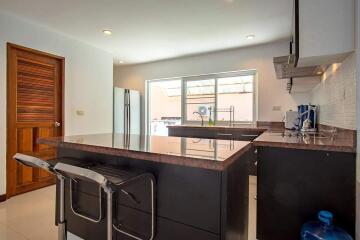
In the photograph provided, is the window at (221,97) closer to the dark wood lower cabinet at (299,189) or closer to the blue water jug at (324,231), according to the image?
the dark wood lower cabinet at (299,189)

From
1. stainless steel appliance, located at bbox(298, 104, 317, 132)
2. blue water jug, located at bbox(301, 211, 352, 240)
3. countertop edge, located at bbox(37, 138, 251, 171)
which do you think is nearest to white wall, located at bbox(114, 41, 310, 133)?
stainless steel appliance, located at bbox(298, 104, 317, 132)

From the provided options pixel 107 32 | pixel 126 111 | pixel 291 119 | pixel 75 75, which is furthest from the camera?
pixel 126 111

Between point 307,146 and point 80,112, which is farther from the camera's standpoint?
point 80,112

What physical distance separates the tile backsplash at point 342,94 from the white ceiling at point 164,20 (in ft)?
3.76

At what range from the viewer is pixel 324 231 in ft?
4.33

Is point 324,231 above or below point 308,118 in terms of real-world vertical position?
below

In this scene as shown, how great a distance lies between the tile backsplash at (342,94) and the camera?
1435mm

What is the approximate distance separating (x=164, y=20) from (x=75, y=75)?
6.22 ft

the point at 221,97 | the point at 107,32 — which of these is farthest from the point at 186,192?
the point at 221,97

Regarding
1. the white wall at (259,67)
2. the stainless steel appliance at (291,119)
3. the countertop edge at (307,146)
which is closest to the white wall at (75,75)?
the white wall at (259,67)

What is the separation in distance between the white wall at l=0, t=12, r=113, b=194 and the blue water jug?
3438 mm

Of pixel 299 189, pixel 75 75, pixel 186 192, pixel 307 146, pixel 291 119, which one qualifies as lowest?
pixel 299 189

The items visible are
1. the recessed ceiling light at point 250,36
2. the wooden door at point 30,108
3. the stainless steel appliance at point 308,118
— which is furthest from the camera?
the recessed ceiling light at point 250,36

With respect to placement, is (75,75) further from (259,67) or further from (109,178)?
(259,67)
